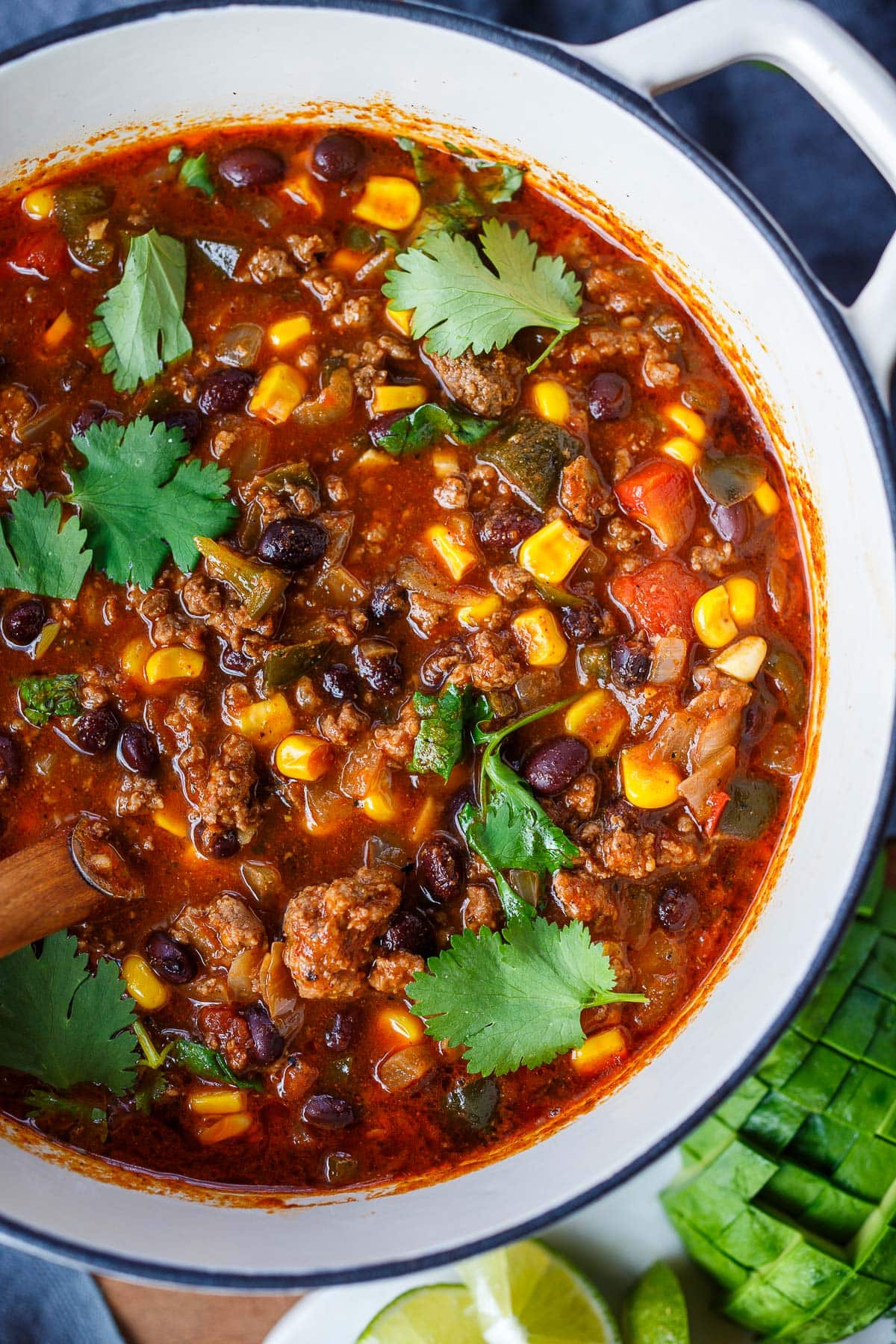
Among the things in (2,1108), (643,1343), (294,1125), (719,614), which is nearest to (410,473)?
(719,614)

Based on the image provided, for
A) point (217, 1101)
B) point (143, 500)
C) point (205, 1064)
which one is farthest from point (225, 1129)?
point (143, 500)

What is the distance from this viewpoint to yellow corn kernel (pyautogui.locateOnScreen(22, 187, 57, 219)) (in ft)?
11.5

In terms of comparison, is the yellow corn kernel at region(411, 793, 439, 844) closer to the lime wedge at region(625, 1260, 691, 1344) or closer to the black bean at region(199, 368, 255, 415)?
the black bean at region(199, 368, 255, 415)

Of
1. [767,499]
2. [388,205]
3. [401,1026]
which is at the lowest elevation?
[401,1026]

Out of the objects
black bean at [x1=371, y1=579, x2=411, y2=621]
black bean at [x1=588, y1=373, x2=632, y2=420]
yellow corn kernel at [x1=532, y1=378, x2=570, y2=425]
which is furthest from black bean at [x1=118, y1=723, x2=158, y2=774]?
black bean at [x1=588, y1=373, x2=632, y2=420]

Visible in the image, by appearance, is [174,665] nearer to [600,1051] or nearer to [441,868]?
[441,868]

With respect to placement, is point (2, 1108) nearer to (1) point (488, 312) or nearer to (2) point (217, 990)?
(2) point (217, 990)

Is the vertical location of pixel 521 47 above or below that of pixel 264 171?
above

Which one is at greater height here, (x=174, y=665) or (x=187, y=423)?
(x=187, y=423)

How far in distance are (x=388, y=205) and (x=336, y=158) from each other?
7.9 inches

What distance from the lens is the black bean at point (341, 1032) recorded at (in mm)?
3240

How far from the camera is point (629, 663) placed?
10.7 ft

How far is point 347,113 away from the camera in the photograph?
354 cm

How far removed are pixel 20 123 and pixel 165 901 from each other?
2.20 meters
